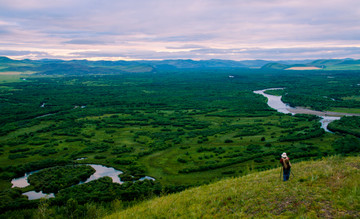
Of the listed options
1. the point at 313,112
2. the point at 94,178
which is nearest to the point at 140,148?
the point at 94,178

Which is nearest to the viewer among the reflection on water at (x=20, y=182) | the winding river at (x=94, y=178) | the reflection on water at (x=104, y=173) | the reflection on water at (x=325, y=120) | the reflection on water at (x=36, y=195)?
the reflection on water at (x=36, y=195)

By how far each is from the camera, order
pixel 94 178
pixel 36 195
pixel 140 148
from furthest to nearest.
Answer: pixel 140 148, pixel 94 178, pixel 36 195

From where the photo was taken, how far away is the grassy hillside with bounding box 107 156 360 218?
2045 cm

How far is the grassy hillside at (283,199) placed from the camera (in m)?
20.5

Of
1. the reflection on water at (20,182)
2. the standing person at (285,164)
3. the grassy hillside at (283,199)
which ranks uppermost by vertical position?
the standing person at (285,164)

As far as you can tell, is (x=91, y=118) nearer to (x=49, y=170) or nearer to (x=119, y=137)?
(x=119, y=137)

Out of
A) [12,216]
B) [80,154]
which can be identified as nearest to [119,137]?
[80,154]

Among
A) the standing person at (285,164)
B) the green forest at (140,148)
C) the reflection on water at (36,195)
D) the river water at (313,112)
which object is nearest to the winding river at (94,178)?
the reflection on water at (36,195)

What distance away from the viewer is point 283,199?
2278cm

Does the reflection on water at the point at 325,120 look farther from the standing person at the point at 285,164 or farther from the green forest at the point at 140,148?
the standing person at the point at 285,164

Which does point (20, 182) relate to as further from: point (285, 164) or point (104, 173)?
point (285, 164)

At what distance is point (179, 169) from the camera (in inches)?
2491

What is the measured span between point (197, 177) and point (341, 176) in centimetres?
3581

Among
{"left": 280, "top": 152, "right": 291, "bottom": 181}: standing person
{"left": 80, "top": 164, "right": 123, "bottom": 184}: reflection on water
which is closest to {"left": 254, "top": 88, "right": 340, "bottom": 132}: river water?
{"left": 80, "top": 164, "right": 123, "bottom": 184}: reflection on water
